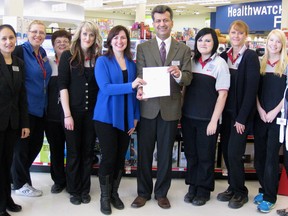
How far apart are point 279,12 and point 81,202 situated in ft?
39.6

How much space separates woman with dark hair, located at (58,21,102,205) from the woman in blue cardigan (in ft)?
0.50

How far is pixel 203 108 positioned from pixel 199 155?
1.51 ft

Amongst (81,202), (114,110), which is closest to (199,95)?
(114,110)

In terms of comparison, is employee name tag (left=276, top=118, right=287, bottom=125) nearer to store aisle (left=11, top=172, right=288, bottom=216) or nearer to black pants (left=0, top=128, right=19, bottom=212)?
store aisle (left=11, top=172, right=288, bottom=216)

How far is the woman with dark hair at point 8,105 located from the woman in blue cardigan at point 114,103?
62 cm

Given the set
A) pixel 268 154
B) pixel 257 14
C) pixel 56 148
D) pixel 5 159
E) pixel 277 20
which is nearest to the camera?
pixel 5 159

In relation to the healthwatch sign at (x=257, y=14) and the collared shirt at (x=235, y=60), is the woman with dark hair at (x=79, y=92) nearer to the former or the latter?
the collared shirt at (x=235, y=60)

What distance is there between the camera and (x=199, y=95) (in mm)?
3123

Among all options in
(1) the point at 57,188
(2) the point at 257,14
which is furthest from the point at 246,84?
(2) the point at 257,14

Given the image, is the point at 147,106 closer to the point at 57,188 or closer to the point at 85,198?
the point at 85,198

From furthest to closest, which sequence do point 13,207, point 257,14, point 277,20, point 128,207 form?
point 257,14, point 277,20, point 128,207, point 13,207

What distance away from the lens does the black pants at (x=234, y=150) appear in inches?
125

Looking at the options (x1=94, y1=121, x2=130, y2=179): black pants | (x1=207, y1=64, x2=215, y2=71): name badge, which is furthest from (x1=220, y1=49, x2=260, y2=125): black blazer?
(x1=94, y1=121, x2=130, y2=179): black pants

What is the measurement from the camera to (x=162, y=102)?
10.0ft
